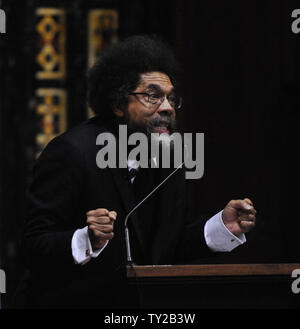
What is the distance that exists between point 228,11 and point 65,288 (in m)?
2.75

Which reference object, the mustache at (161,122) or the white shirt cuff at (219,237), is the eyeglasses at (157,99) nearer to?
the mustache at (161,122)

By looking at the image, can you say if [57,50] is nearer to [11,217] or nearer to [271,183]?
[11,217]

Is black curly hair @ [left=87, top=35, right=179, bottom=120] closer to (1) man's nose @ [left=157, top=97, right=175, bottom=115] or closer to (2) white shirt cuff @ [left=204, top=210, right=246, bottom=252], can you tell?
(1) man's nose @ [left=157, top=97, right=175, bottom=115]

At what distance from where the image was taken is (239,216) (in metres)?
3.18

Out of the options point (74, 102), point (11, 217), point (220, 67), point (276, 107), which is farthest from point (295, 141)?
point (11, 217)

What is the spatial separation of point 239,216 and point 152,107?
507mm

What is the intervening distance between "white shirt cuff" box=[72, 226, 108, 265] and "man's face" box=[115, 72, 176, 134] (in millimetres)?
576

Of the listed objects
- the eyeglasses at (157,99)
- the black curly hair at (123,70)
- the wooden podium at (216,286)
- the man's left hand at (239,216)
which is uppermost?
the black curly hair at (123,70)

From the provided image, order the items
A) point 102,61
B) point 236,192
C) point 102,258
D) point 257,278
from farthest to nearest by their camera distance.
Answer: point 236,192
point 102,61
point 102,258
point 257,278

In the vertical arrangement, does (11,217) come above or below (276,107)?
below

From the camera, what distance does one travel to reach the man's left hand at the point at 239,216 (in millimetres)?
3090

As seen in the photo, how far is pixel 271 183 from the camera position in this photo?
530cm

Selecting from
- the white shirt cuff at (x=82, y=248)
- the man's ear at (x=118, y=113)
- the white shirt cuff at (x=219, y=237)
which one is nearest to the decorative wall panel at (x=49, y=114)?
the man's ear at (x=118, y=113)

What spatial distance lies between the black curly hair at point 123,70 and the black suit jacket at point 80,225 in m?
0.13
